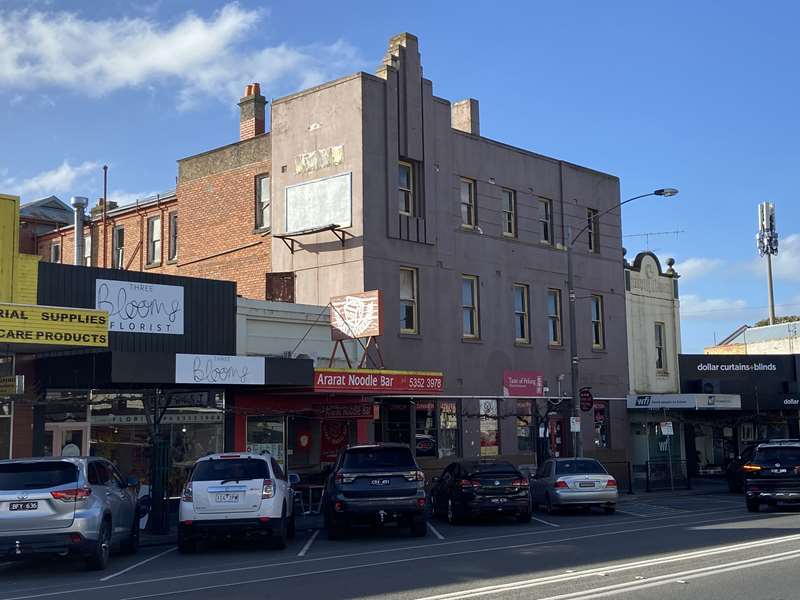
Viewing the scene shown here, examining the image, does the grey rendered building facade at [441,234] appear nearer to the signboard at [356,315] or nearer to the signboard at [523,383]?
the signboard at [523,383]

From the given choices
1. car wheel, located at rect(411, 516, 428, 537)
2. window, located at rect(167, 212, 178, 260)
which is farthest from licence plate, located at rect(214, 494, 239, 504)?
window, located at rect(167, 212, 178, 260)

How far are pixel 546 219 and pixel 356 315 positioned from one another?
11172 millimetres

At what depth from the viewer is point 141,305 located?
2258 centimetres

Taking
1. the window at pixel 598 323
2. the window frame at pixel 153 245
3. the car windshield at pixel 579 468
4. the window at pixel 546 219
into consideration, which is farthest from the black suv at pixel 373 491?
the window frame at pixel 153 245

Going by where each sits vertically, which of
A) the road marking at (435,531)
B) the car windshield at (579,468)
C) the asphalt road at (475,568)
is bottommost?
the road marking at (435,531)

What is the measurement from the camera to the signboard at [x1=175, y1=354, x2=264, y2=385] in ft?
66.4

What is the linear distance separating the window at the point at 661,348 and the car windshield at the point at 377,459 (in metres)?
21.7

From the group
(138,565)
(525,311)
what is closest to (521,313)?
(525,311)

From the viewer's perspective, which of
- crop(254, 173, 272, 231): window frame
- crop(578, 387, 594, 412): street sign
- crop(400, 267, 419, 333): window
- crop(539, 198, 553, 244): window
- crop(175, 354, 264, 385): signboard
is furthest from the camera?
crop(539, 198, 553, 244): window

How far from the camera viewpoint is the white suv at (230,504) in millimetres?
16234

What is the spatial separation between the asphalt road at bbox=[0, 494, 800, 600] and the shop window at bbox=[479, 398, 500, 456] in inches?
387

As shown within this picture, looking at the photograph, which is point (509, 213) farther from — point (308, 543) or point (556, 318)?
point (308, 543)

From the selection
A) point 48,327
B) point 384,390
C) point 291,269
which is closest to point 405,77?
point 291,269

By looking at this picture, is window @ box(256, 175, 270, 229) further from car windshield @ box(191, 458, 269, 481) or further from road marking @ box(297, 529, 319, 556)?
car windshield @ box(191, 458, 269, 481)
